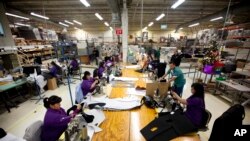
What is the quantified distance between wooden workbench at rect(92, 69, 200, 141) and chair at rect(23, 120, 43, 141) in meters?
0.76

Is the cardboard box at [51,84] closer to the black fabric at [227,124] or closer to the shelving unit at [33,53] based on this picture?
the shelving unit at [33,53]

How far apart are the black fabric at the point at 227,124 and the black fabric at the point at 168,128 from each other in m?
0.21

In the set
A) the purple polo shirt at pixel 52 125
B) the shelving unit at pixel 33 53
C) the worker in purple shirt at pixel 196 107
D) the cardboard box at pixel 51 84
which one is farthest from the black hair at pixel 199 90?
the shelving unit at pixel 33 53

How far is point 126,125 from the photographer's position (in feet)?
5.19

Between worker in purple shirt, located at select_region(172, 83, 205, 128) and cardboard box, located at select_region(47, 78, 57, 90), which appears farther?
cardboard box, located at select_region(47, 78, 57, 90)

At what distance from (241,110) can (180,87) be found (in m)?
1.86

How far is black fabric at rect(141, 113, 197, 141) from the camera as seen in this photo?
1.32m

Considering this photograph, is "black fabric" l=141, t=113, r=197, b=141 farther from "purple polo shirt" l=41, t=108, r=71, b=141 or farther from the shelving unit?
the shelving unit

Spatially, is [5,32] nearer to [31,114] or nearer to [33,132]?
[31,114]

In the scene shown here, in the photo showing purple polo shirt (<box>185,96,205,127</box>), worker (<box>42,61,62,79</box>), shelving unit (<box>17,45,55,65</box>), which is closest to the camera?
purple polo shirt (<box>185,96,205,127</box>)

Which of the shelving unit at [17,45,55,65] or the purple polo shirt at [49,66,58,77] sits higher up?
the shelving unit at [17,45,55,65]

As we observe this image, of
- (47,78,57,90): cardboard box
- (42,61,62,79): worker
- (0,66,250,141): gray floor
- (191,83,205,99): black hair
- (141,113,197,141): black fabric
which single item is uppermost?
(191,83,205,99): black hair

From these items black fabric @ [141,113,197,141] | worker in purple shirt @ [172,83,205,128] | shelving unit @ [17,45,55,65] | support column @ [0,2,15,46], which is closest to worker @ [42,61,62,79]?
shelving unit @ [17,45,55,65]

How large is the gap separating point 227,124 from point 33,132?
213 centimetres
